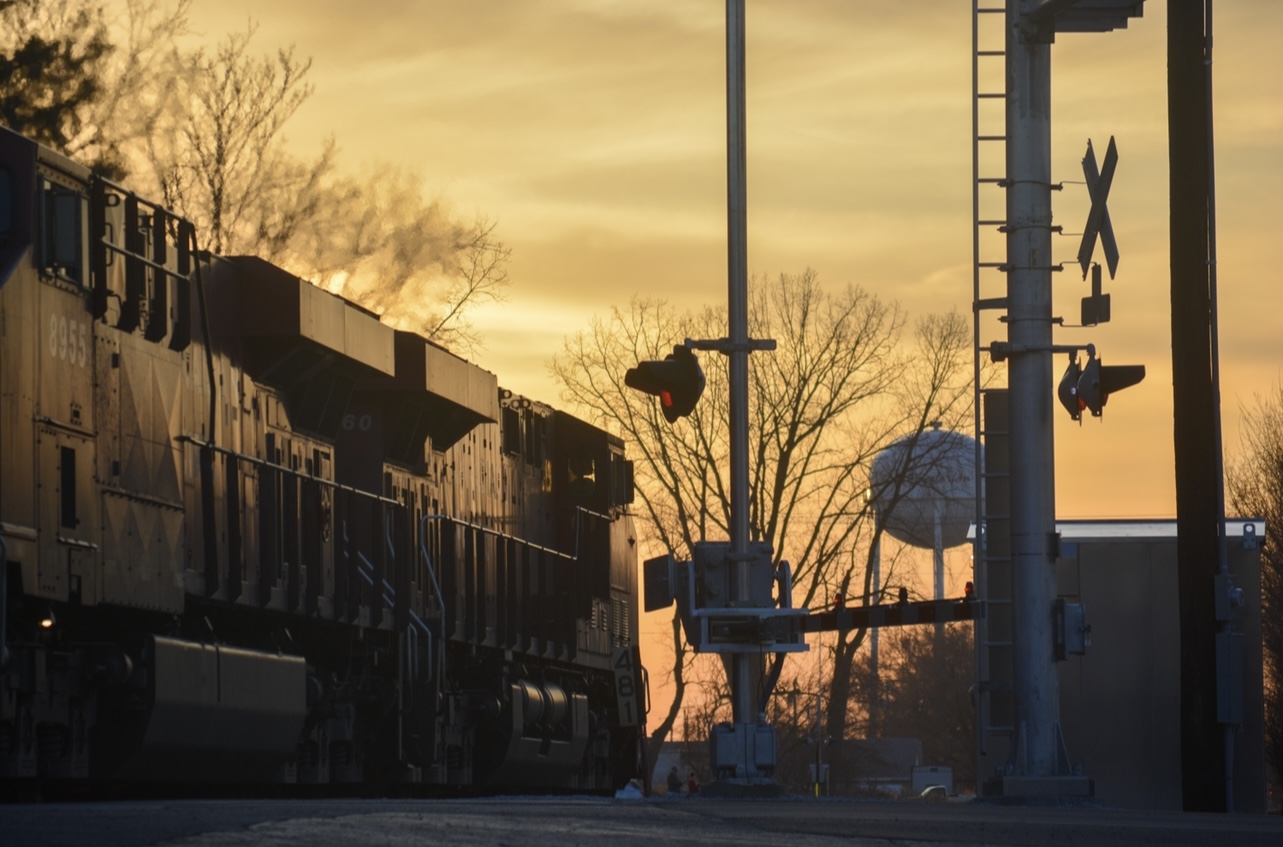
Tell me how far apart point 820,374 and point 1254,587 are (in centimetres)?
2554

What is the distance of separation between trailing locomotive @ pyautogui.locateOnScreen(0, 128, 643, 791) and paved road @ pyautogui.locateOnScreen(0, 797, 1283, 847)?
2.86 metres

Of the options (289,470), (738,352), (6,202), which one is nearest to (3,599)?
(6,202)

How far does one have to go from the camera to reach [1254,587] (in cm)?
2041

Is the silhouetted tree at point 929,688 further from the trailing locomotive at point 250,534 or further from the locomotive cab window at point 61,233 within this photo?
the locomotive cab window at point 61,233

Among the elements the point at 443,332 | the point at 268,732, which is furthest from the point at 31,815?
the point at 443,332

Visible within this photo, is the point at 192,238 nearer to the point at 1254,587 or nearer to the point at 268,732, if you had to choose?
the point at 268,732

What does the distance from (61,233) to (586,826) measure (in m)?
5.72

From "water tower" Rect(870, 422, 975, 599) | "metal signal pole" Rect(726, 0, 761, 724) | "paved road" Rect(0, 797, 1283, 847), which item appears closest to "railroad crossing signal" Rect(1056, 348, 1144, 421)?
"metal signal pole" Rect(726, 0, 761, 724)

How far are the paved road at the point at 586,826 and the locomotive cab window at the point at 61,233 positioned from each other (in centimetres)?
399

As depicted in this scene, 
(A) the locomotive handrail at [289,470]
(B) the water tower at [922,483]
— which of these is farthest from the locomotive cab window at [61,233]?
(B) the water tower at [922,483]

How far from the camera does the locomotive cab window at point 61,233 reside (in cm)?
1237

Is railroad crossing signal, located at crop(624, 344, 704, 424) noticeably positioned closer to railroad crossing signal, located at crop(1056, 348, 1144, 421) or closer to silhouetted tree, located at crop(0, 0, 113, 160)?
railroad crossing signal, located at crop(1056, 348, 1144, 421)

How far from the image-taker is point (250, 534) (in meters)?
15.5

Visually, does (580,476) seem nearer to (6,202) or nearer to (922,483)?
(6,202)
